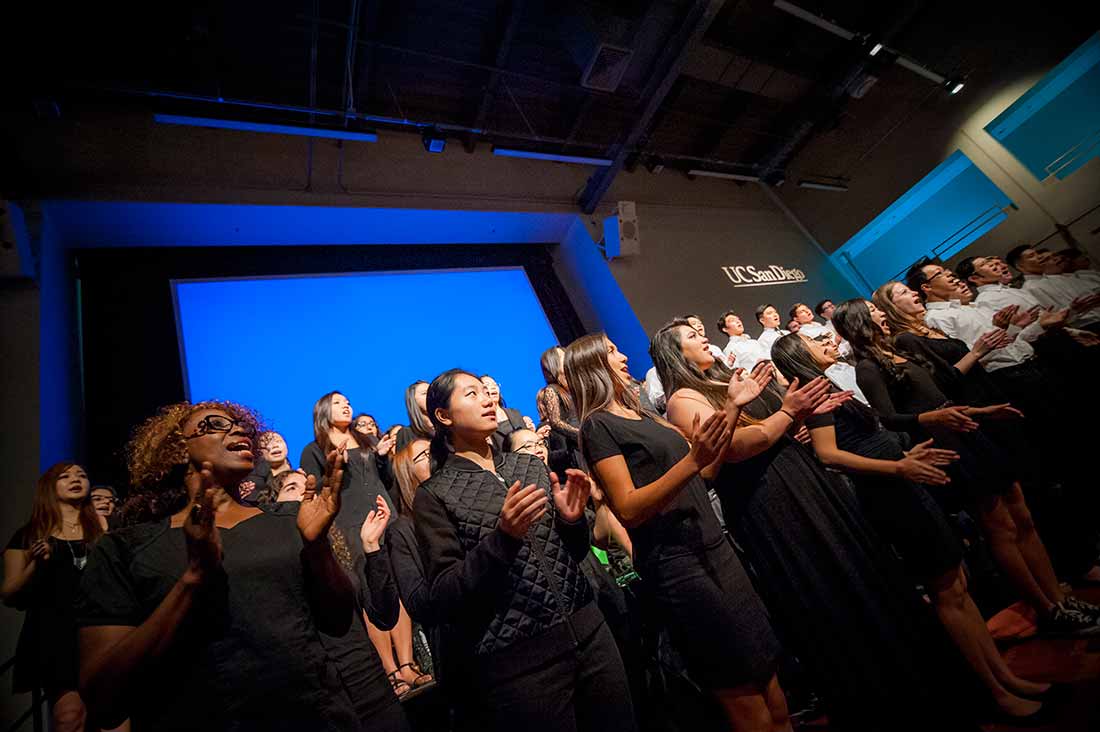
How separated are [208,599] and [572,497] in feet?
3.40

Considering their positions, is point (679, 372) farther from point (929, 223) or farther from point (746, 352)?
point (929, 223)

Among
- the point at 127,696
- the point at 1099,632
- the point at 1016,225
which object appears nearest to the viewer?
the point at 127,696

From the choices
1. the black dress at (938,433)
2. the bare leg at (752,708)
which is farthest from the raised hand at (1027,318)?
the bare leg at (752,708)

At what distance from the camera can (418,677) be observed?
2.60m

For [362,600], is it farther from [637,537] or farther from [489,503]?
[637,537]

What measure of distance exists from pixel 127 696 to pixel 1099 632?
3.76 metres

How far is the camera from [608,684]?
4.70 ft

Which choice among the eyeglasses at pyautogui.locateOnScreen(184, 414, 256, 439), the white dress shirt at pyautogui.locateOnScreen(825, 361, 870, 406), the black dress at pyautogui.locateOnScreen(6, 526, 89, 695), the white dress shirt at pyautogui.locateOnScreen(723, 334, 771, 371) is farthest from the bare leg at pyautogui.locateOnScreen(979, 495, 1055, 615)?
the black dress at pyautogui.locateOnScreen(6, 526, 89, 695)

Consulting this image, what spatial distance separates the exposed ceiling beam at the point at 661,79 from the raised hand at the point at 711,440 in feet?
16.7

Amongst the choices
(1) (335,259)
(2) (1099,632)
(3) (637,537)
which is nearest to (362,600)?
(3) (637,537)

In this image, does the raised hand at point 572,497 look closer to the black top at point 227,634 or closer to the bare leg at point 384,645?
the black top at point 227,634

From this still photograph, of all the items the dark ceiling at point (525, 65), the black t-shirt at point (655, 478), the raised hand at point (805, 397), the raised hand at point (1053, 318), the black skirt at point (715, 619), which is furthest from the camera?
the dark ceiling at point (525, 65)

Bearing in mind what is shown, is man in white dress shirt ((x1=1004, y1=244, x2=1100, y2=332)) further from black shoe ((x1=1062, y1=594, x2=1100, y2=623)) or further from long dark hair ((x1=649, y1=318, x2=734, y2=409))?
long dark hair ((x1=649, y1=318, x2=734, y2=409))

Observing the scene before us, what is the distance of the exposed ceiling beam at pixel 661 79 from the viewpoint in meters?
4.74
